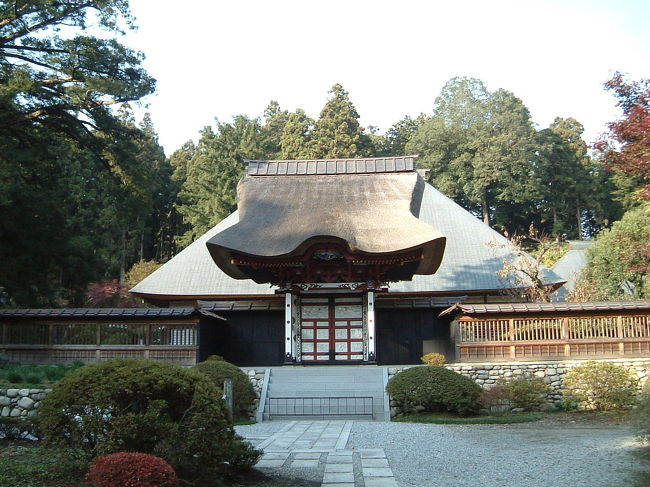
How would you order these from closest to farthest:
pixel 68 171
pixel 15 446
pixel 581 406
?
pixel 15 446
pixel 581 406
pixel 68 171

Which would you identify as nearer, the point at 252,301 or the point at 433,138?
the point at 252,301

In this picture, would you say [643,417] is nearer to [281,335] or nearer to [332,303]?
[332,303]

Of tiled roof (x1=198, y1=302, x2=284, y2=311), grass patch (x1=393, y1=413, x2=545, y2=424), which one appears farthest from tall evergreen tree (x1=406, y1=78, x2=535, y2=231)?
grass patch (x1=393, y1=413, x2=545, y2=424)

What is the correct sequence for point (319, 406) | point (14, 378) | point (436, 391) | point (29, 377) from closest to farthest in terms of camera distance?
point (14, 378) < point (29, 377) < point (436, 391) < point (319, 406)

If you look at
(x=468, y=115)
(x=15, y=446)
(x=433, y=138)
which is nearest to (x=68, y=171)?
(x=433, y=138)

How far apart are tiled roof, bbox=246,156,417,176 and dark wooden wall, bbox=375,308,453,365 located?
5.88 metres

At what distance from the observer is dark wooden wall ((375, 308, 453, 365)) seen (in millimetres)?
24719

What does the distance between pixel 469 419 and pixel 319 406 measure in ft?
13.4

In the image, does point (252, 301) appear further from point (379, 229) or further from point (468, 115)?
point (468, 115)

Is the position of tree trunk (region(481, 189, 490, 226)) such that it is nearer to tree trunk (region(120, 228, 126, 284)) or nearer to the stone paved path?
tree trunk (region(120, 228, 126, 284))

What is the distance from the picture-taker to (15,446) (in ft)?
33.2

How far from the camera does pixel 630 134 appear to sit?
17328 millimetres

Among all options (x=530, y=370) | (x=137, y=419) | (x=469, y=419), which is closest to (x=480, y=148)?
(x=530, y=370)

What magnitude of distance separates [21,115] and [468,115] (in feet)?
119
